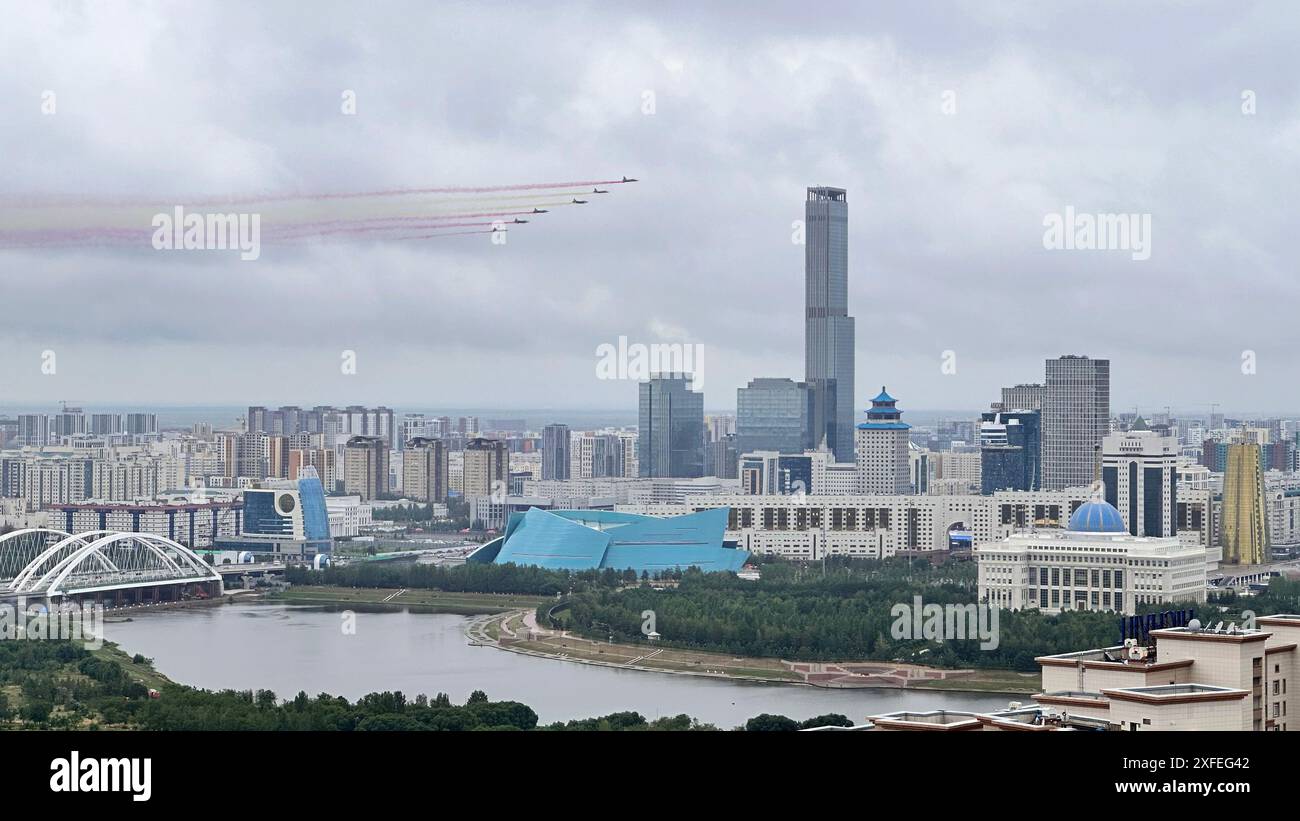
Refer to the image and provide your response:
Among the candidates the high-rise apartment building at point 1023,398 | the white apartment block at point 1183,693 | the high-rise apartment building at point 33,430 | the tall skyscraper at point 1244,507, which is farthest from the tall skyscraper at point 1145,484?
the high-rise apartment building at point 33,430

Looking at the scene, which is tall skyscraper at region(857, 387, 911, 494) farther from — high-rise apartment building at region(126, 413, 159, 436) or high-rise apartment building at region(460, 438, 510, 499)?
high-rise apartment building at region(126, 413, 159, 436)

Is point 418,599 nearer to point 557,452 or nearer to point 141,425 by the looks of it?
point 557,452

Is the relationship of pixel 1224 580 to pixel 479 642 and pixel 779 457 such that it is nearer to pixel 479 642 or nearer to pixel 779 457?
pixel 479 642

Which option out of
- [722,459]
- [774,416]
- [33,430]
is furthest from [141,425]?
[774,416]

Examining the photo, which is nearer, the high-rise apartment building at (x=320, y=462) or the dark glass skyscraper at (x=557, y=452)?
the high-rise apartment building at (x=320, y=462)

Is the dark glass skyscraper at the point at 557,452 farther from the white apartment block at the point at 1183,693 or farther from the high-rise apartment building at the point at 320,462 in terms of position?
the white apartment block at the point at 1183,693
